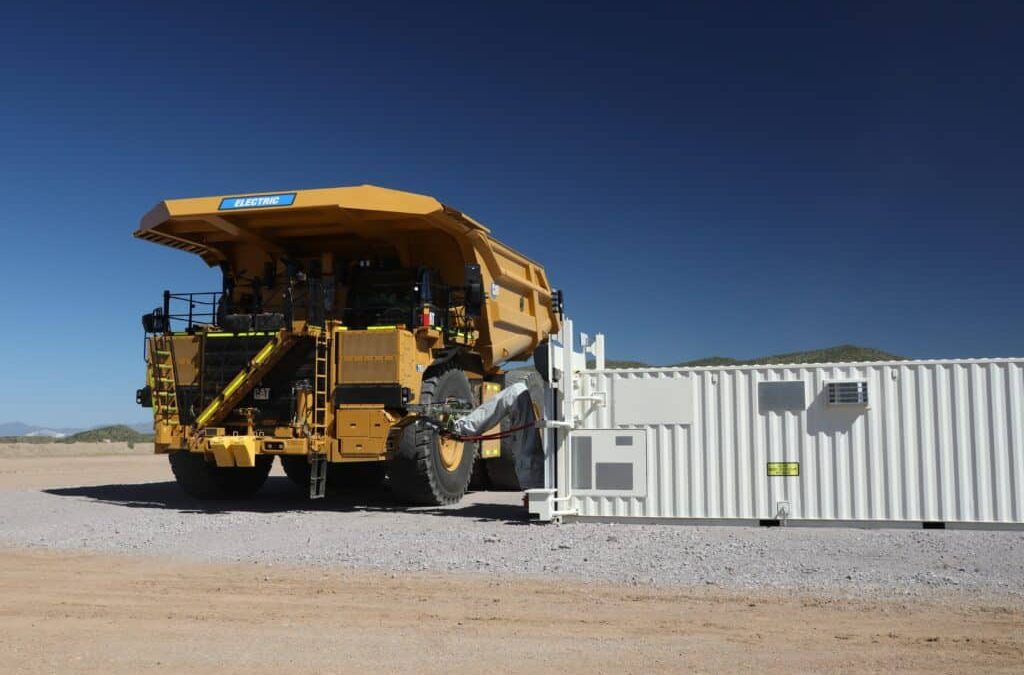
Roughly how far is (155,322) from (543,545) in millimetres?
7748

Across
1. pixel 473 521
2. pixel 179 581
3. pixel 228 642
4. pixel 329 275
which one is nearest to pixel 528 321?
pixel 329 275

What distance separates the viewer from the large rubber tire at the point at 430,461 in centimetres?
1316

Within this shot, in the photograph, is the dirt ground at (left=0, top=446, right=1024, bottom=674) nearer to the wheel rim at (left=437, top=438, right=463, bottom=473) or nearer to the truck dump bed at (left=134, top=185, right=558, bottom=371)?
the wheel rim at (left=437, top=438, right=463, bottom=473)

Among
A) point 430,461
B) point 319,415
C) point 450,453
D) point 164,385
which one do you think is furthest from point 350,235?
point 430,461

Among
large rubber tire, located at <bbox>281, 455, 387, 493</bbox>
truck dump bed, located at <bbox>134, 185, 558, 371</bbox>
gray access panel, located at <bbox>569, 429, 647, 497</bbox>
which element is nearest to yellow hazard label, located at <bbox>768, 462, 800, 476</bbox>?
gray access panel, located at <bbox>569, 429, 647, 497</bbox>

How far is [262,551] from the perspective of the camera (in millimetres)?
10227

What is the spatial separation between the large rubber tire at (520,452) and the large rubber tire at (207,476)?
4.15 meters

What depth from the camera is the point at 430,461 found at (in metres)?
13.4

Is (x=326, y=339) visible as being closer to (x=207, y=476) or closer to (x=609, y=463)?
(x=207, y=476)

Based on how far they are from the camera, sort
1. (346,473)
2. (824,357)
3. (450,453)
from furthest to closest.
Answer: (824,357)
(346,473)
(450,453)

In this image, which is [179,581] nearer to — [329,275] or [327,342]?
[327,342]

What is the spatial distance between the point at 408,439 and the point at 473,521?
5.35 feet

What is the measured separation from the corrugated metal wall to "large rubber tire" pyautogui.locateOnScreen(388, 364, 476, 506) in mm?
2462

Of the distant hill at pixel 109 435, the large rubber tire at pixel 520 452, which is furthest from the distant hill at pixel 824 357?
the distant hill at pixel 109 435
